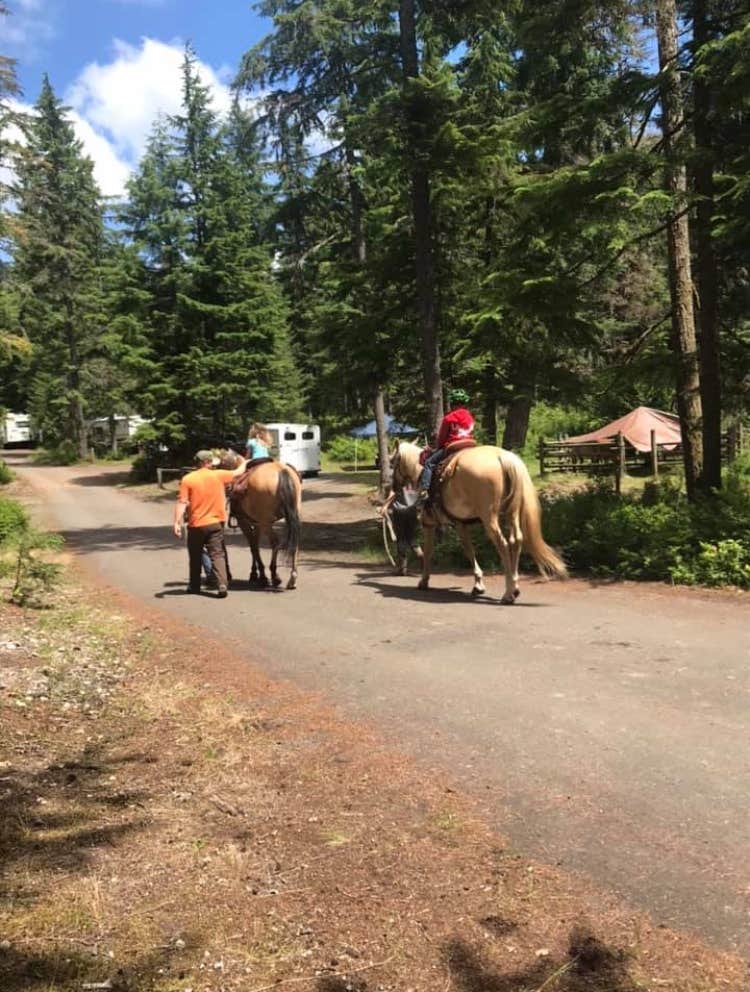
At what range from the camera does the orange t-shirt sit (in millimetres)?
10820

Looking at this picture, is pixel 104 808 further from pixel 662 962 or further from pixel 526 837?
pixel 662 962

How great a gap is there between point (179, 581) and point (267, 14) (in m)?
17.1

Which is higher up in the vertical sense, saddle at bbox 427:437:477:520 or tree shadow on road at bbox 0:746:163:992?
saddle at bbox 427:437:477:520

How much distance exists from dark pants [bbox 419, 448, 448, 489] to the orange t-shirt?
2.87 metres

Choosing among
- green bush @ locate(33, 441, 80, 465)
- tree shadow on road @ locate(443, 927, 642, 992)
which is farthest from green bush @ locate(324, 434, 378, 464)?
tree shadow on road @ locate(443, 927, 642, 992)

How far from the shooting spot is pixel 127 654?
8.05m

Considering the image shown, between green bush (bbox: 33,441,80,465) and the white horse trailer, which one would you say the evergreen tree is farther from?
green bush (bbox: 33,441,80,465)

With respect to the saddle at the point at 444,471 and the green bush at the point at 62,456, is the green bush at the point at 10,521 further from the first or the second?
the green bush at the point at 62,456

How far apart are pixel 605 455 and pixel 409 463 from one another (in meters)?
17.9

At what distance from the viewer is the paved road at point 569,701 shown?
3758 millimetres

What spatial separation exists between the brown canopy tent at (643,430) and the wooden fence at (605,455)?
0.39 meters

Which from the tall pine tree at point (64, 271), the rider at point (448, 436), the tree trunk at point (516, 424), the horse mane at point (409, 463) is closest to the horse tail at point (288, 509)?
the horse mane at point (409, 463)

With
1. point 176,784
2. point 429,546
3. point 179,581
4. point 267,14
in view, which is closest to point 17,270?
point 267,14

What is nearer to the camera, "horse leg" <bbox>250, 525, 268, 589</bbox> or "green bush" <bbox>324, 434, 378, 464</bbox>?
"horse leg" <bbox>250, 525, 268, 589</bbox>
